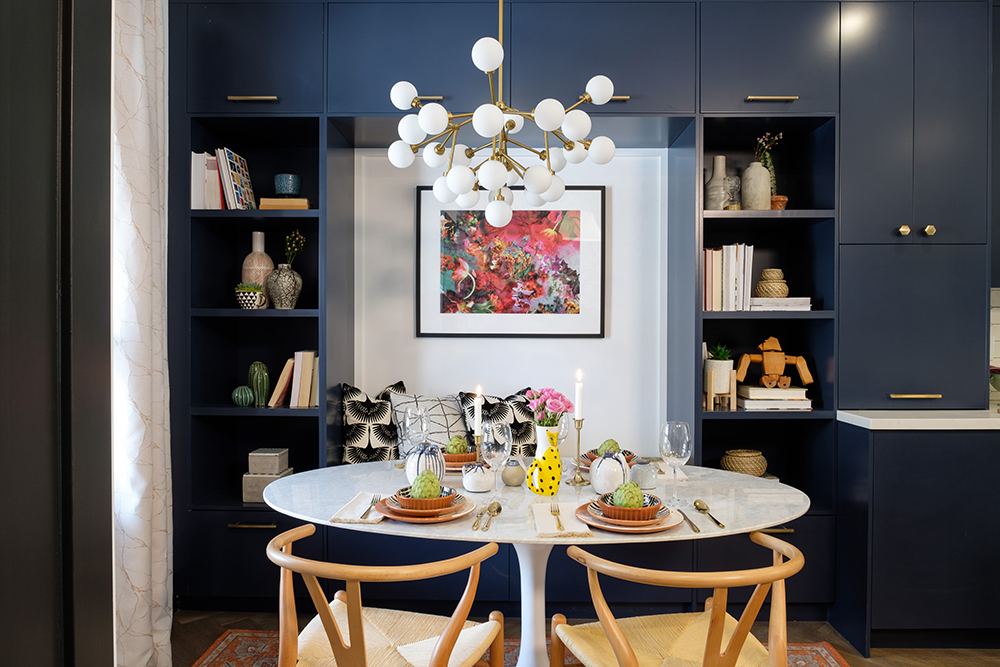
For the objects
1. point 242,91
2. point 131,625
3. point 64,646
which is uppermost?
point 242,91

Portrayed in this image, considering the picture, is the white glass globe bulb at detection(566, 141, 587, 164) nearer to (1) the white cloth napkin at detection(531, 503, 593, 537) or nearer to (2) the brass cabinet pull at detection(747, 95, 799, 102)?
(1) the white cloth napkin at detection(531, 503, 593, 537)

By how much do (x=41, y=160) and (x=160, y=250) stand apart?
2.17 meters

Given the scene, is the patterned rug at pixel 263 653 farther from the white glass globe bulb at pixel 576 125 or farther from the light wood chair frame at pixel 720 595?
the white glass globe bulb at pixel 576 125

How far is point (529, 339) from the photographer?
3.04 metres

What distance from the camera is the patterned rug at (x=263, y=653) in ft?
7.43

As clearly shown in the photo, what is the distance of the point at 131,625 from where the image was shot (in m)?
2.15

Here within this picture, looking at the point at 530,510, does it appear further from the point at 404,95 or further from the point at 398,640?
the point at 404,95

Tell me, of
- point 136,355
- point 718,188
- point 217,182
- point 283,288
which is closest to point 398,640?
point 136,355

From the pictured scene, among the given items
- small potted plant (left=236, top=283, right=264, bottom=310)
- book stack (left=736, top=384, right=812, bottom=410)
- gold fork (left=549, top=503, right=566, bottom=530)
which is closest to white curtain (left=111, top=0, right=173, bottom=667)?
small potted plant (left=236, top=283, right=264, bottom=310)

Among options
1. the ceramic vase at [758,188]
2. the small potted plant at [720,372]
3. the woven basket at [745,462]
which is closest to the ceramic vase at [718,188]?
the ceramic vase at [758,188]

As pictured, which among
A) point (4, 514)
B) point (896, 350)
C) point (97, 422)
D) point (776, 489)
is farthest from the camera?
point (896, 350)

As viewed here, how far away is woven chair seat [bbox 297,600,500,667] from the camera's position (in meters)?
1.43

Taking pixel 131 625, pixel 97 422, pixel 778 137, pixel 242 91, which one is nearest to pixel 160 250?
pixel 242 91

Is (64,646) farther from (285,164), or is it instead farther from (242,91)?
(285,164)
